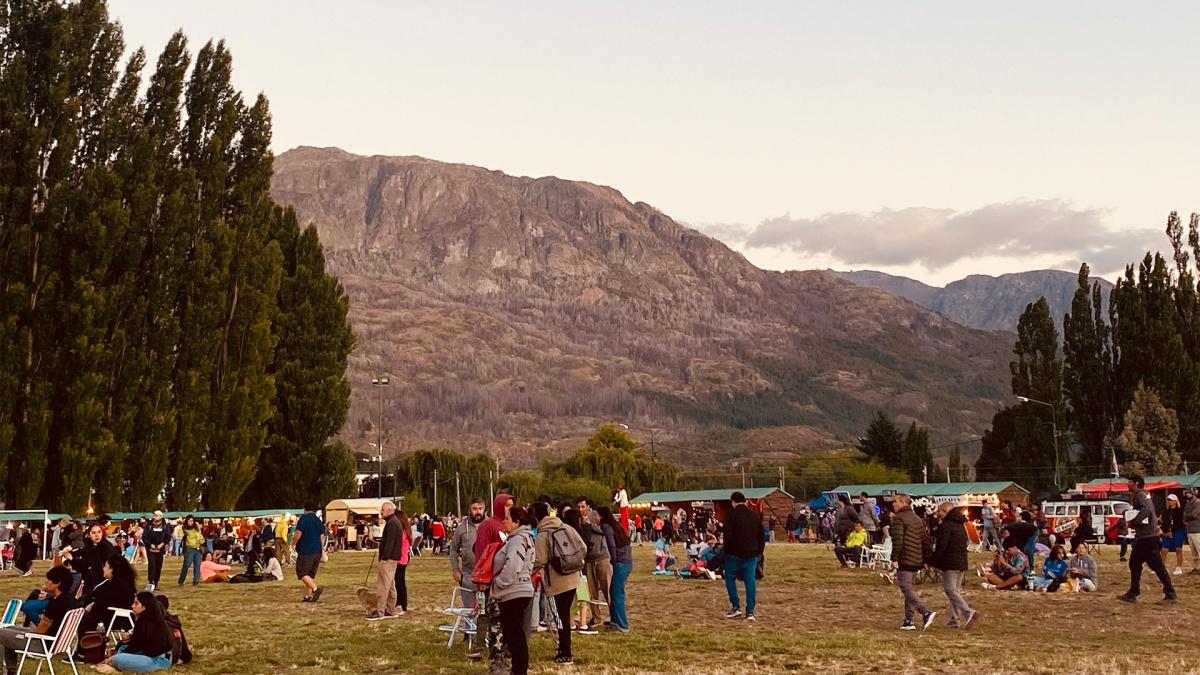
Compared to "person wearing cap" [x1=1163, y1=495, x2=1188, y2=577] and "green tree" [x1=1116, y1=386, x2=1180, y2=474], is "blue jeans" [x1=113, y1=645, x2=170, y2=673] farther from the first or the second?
"green tree" [x1=1116, y1=386, x2=1180, y2=474]

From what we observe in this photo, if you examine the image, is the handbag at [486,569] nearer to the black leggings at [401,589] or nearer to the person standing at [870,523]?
the black leggings at [401,589]

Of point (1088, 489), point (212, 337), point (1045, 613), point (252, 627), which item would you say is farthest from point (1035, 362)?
point (252, 627)

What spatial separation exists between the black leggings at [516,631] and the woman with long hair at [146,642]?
392cm

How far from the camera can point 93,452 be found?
39.0m

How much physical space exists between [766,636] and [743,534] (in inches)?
74.4

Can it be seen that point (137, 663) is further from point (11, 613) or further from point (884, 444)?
point (884, 444)

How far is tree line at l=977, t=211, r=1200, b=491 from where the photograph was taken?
67.8m

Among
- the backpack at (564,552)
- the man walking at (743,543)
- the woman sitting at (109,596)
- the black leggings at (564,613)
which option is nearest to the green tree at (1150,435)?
the man walking at (743,543)

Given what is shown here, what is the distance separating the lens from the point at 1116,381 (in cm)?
7281

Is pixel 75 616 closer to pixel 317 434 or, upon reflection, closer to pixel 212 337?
pixel 212 337

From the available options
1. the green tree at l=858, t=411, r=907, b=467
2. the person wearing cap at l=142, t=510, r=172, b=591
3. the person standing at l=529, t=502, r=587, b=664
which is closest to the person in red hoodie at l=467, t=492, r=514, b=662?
the person standing at l=529, t=502, r=587, b=664

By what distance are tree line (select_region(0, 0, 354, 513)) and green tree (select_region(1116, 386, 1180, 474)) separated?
4364cm

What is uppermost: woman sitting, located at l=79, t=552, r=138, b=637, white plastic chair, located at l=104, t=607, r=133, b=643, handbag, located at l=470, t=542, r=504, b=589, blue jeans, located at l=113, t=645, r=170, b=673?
handbag, located at l=470, t=542, r=504, b=589

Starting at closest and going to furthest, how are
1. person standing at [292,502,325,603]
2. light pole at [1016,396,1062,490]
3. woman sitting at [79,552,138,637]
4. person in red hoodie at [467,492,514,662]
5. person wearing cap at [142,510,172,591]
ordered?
person in red hoodie at [467,492,514,662] < woman sitting at [79,552,138,637] < person standing at [292,502,325,603] < person wearing cap at [142,510,172,591] < light pole at [1016,396,1062,490]
